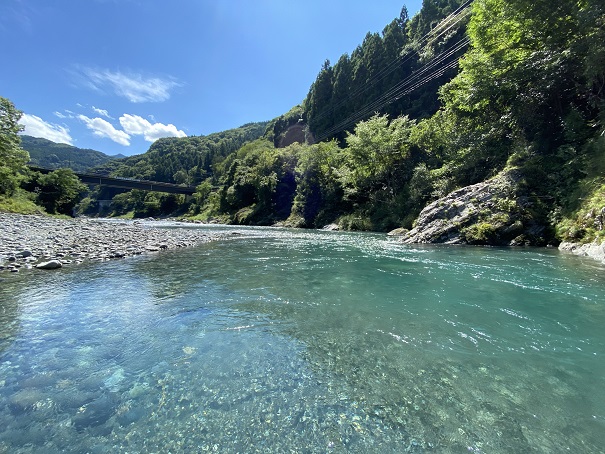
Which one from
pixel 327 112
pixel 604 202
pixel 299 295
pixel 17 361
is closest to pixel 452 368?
pixel 299 295

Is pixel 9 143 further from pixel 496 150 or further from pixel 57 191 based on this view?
pixel 496 150

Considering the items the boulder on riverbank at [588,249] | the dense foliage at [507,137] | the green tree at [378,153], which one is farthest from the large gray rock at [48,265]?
the green tree at [378,153]

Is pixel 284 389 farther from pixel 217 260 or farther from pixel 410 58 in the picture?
pixel 410 58

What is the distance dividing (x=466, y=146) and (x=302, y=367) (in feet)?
90.8

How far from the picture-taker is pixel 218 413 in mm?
3100

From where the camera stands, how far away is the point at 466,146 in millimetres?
25859

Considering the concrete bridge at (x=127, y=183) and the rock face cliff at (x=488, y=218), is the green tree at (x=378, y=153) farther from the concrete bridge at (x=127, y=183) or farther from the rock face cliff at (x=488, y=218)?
the concrete bridge at (x=127, y=183)

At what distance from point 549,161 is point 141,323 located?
2351 cm

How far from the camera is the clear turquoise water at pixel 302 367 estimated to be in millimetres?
2789

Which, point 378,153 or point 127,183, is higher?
point 378,153

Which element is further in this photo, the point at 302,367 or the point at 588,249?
the point at 588,249

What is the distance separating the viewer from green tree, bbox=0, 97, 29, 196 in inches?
1320

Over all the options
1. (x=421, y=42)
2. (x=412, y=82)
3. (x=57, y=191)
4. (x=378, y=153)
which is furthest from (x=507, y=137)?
(x=57, y=191)

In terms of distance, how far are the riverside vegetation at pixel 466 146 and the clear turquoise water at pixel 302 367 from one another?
1054 centimetres
